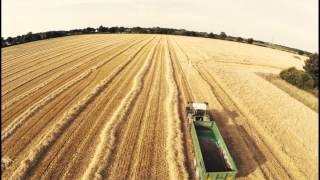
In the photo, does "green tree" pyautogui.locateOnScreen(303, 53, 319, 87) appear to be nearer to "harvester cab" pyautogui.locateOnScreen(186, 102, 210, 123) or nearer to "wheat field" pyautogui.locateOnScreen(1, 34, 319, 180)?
"wheat field" pyautogui.locateOnScreen(1, 34, 319, 180)

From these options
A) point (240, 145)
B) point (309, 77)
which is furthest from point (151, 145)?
point (309, 77)

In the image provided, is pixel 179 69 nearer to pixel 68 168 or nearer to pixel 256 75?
pixel 256 75

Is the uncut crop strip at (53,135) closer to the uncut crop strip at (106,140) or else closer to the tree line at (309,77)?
the uncut crop strip at (106,140)

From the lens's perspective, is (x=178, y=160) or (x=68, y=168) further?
(x=178, y=160)

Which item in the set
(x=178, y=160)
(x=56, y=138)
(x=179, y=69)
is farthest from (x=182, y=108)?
(x=179, y=69)

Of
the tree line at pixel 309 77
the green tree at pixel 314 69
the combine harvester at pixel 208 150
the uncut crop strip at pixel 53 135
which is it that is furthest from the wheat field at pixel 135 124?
the green tree at pixel 314 69

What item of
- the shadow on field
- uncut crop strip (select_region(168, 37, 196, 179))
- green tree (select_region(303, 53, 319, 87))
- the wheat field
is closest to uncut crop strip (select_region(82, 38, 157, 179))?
the wheat field
